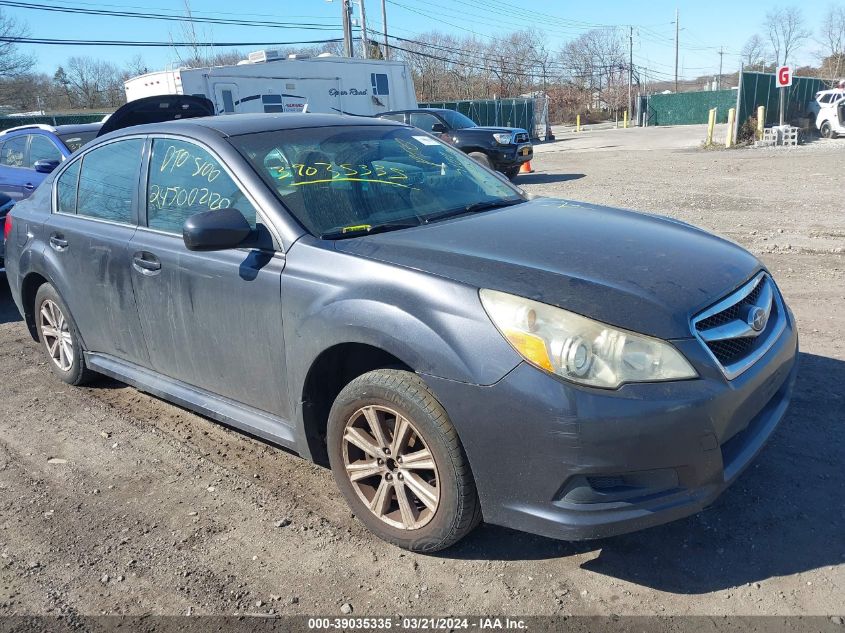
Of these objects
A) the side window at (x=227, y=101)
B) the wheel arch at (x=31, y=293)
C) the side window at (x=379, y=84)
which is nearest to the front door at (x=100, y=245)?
the wheel arch at (x=31, y=293)

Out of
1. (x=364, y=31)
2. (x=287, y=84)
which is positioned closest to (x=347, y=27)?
(x=364, y=31)

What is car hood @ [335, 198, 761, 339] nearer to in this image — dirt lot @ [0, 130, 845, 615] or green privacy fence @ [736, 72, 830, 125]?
dirt lot @ [0, 130, 845, 615]

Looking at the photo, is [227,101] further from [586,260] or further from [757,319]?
[757,319]

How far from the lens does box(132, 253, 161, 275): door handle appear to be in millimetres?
3660

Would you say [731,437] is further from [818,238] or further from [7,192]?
[7,192]

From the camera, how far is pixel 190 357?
11.8 feet

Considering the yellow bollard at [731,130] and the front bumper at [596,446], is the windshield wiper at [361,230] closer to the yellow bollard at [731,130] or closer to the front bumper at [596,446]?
the front bumper at [596,446]

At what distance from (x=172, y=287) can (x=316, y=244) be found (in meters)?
0.99

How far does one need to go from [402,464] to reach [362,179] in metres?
1.47

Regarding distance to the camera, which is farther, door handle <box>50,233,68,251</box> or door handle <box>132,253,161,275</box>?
door handle <box>50,233,68,251</box>

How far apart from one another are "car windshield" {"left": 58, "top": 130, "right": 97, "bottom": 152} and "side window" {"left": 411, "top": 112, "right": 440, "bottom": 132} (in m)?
9.74

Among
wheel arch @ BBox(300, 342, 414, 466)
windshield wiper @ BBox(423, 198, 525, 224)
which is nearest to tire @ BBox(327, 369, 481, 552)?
wheel arch @ BBox(300, 342, 414, 466)

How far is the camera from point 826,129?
28.0m

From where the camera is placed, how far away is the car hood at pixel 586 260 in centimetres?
250
